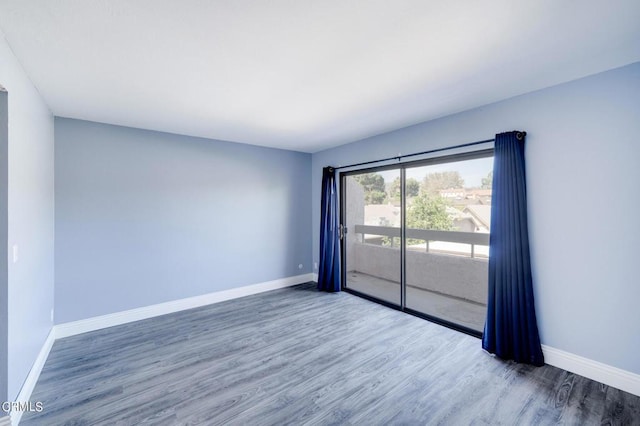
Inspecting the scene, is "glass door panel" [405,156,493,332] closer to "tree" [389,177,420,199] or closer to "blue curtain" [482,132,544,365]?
"tree" [389,177,420,199]

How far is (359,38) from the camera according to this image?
66.4 inches

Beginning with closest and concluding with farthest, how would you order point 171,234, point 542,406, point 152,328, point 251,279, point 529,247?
point 542,406
point 529,247
point 152,328
point 171,234
point 251,279

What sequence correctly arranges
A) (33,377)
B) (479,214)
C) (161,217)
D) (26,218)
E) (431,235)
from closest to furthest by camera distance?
(26,218), (33,377), (479,214), (161,217), (431,235)

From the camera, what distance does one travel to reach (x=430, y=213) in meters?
4.12

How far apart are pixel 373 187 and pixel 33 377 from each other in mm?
4491

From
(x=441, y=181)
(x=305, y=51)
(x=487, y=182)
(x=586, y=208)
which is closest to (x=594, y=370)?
(x=586, y=208)

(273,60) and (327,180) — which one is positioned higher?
(273,60)

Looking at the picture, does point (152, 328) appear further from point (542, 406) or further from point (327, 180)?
point (542, 406)

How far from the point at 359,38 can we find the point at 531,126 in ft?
6.48

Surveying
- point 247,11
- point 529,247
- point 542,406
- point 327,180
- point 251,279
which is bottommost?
point 542,406

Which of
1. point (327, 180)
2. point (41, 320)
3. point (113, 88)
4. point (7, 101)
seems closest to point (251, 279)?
point (327, 180)

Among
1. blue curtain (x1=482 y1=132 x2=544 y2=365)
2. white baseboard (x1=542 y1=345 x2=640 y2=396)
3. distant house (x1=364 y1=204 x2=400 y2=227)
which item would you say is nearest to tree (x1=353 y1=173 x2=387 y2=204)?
distant house (x1=364 y1=204 x2=400 y2=227)

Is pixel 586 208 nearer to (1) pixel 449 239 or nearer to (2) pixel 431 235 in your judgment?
(1) pixel 449 239

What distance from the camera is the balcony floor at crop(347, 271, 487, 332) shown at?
3351 mm
